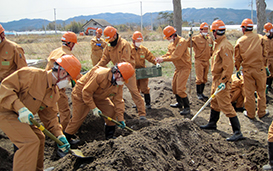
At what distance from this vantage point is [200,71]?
6906 millimetres

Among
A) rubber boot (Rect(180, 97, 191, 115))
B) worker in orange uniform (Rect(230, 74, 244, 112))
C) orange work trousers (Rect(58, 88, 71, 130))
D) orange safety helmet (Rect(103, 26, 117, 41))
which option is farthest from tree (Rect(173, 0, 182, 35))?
orange work trousers (Rect(58, 88, 71, 130))

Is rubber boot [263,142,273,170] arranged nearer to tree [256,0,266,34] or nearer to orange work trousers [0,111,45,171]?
orange work trousers [0,111,45,171]

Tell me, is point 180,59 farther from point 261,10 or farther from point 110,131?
point 261,10

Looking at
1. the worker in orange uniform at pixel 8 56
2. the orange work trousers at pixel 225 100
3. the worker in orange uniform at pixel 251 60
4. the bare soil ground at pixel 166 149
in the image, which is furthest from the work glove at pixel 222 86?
the worker in orange uniform at pixel 8 56

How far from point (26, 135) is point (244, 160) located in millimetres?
3432

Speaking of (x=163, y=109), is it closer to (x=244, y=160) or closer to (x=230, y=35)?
(x=244, y=160)

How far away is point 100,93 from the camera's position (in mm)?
3947

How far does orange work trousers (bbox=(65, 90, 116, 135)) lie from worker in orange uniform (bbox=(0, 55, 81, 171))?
0.92 meters

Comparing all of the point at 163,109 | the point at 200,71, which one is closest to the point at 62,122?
the point at 163,109

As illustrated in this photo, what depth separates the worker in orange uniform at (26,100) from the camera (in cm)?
248

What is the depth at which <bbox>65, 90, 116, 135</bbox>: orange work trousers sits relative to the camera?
3895mm

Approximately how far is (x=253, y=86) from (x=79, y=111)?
13.7 ft

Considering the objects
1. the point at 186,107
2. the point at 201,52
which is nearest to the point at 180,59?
the point at 186,107

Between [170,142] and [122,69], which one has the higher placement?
[122,69]
